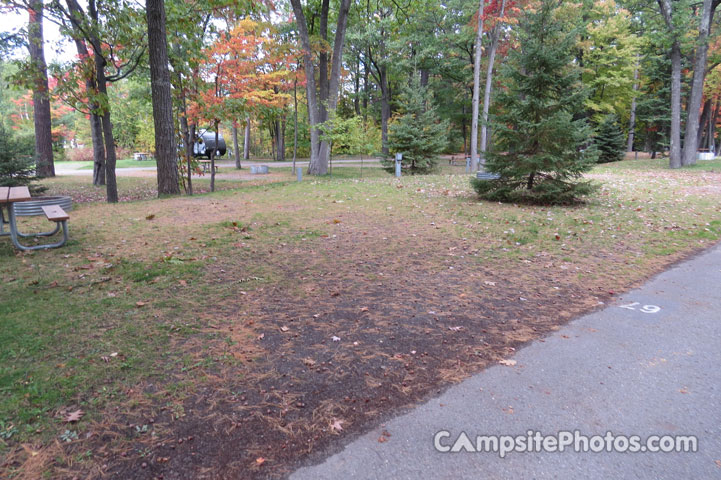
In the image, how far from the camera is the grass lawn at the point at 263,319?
7.50ft

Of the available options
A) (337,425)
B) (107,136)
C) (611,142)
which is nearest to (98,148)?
(107,136)

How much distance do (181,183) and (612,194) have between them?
1209 centimetres

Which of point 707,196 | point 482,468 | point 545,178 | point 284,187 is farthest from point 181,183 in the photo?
point 707,196

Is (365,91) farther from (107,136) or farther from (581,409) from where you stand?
(581,409)

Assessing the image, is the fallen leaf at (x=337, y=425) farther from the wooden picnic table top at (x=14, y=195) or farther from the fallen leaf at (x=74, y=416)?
the wooden picnic table top at (x=14, y=195)

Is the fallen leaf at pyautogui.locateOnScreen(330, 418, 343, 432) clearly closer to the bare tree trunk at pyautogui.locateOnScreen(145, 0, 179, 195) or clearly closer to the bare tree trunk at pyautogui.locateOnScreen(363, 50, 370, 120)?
the bare tree trunk at pyautogui.locateOnScreen(145, 0, 179, 195)

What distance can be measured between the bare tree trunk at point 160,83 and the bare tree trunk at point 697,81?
67.5ft

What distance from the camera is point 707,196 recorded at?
1095 cm

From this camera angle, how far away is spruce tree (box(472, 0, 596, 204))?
28.0 feet

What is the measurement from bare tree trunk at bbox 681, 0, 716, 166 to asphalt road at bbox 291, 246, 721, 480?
66.3 ft

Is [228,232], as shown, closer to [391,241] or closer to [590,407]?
[391,241]

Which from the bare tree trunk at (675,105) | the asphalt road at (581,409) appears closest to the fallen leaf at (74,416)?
the asphalt road at (581,409)

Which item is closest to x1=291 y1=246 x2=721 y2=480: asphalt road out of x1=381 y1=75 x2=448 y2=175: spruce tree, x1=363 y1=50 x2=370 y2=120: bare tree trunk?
x1=381 y1=75 x2=448 y2=175: spruce tree

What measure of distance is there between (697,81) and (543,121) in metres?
16.0
